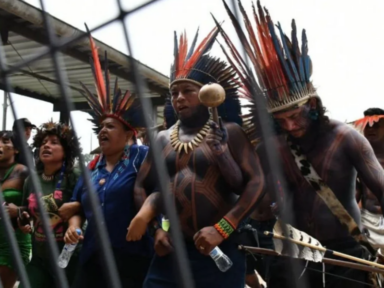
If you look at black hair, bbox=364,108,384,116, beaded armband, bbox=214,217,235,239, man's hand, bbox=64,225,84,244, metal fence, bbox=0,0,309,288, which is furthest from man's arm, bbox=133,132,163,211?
black hair, bbox=364,108,384,116

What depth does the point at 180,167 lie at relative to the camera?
2.38 m

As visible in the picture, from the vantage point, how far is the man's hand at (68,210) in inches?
112

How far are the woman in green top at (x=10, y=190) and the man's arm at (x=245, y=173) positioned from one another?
1.68m

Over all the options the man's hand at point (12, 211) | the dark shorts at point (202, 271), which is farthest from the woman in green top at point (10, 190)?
the dark shorts at point (202, 271)

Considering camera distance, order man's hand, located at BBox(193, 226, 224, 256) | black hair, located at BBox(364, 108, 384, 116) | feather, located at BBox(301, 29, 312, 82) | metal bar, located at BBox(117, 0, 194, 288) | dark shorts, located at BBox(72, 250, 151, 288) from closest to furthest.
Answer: metal bar, located at BBox(117, 0, 194, 288), man's hand, located at BBox(193, 226, 224, 256), feather, located at BBox(301, 29, 312, 82), dark shorts, located at BBox(72, 250, 151, 288), black hair, located at BBox(364, 108, 384, 116)

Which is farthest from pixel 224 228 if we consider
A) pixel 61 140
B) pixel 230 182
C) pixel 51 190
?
pixel 61 140

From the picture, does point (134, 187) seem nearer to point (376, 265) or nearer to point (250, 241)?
point (250, 241)

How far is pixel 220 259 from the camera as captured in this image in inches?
88.7

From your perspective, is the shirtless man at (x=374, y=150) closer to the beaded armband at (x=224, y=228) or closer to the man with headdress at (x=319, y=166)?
the man with headdress at (x=319, y=166)

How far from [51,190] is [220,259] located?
1297 mm

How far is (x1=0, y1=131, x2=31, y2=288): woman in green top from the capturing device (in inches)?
139

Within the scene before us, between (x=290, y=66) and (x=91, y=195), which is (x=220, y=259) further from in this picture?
(x=91, y=195)

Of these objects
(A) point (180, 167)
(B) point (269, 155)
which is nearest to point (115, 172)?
(A) point (180, 167)

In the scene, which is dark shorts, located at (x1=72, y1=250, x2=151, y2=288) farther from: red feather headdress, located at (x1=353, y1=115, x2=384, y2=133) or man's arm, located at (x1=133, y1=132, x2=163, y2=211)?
red feather headdress, located at (x1=353, y1=115, x2=384, y2=133)
